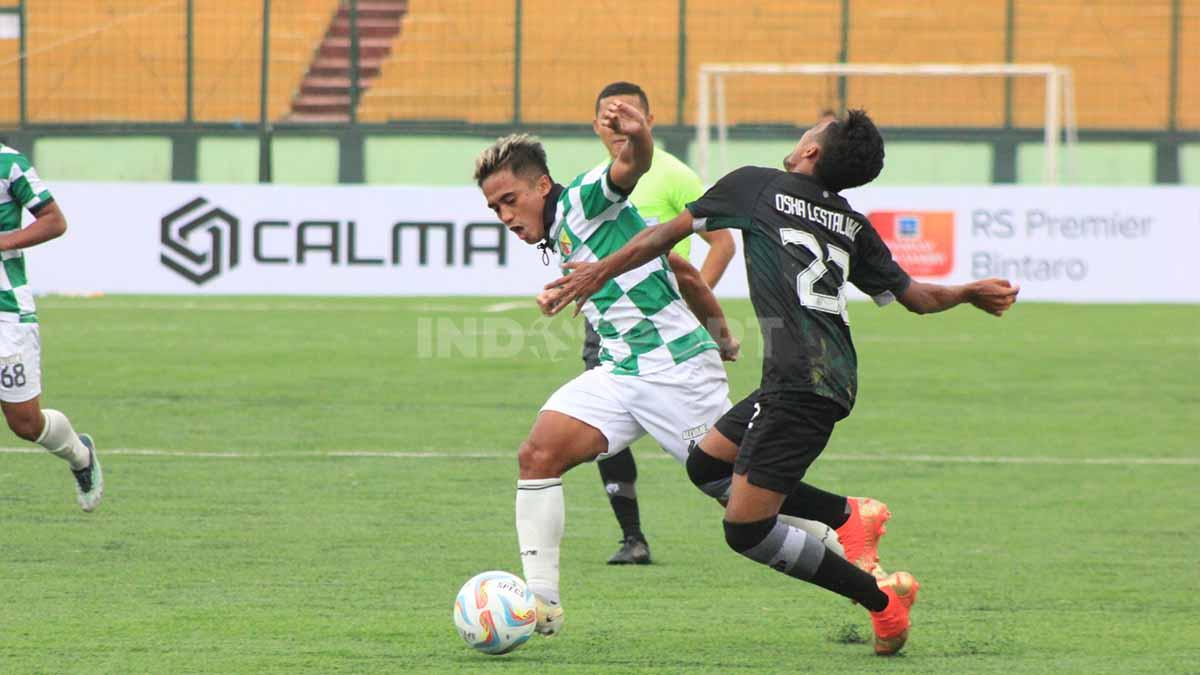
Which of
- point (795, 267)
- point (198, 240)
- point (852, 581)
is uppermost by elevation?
point (795, 267)

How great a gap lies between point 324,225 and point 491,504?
11.8 meters

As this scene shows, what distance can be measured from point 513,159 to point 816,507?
1534 millimetres

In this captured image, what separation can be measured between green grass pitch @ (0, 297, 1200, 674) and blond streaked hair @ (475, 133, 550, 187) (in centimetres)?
152

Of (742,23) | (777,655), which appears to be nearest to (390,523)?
(777,655)

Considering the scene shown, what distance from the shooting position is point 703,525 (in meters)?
8.12

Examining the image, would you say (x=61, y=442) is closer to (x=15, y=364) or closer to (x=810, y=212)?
(x=15, y=364)

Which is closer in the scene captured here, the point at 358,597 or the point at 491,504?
the point at 358,597

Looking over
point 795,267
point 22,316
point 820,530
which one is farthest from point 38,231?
point 795,267

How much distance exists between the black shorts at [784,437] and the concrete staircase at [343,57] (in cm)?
2123

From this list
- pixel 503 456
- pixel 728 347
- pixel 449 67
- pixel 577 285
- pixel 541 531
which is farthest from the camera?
pixel 449 67

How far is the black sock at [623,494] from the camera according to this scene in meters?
7.31

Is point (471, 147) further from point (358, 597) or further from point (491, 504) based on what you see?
point (358, 597)

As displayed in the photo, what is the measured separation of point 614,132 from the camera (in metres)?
5.46

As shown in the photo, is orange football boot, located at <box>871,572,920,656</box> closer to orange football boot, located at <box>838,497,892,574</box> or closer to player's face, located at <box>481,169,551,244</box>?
orange football boot, located at <box>838,497,892,574</box>
